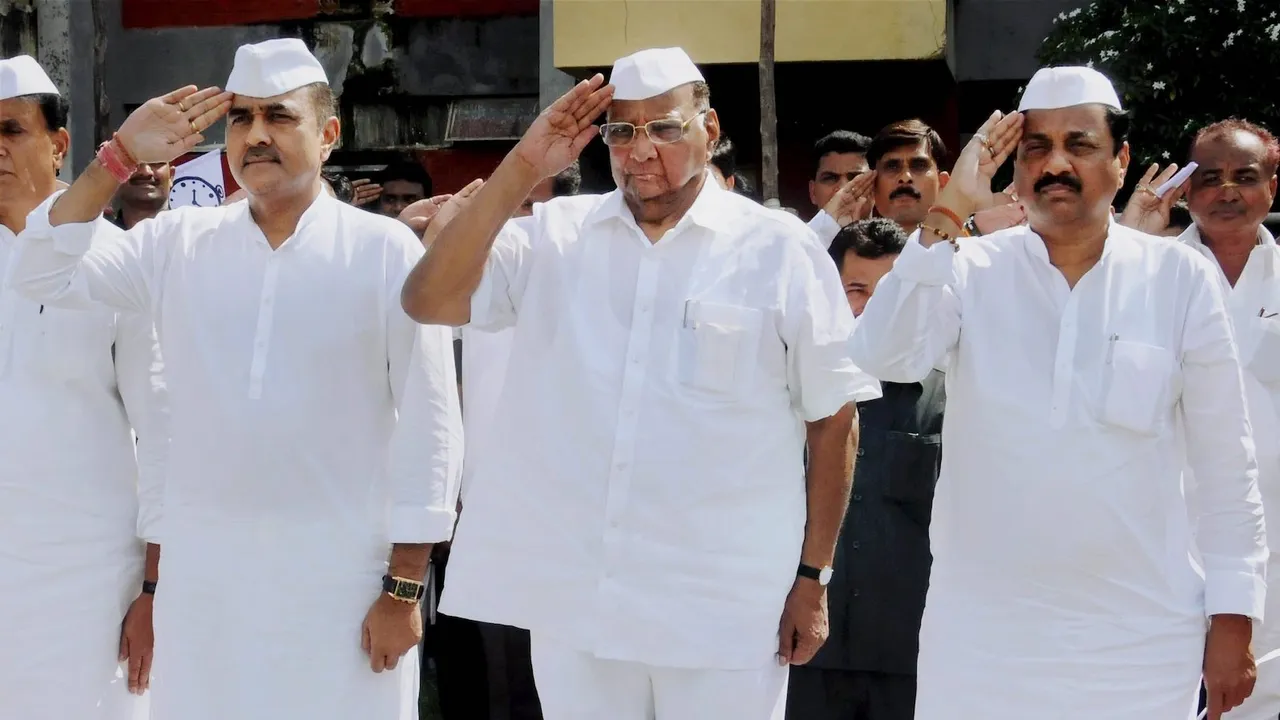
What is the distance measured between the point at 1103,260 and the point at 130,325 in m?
2.55

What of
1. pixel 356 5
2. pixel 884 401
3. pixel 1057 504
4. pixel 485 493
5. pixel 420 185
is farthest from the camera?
pixel 356 5

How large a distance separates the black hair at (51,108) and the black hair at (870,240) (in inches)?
95.8

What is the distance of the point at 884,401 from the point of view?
4938 millimetres

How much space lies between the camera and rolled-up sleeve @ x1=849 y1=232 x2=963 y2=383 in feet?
11.6

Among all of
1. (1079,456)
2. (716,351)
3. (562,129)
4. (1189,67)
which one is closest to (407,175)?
(562,129)

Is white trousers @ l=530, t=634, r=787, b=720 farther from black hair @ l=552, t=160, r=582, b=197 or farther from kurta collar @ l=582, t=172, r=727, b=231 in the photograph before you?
→ black hair @ l=552, t=160, r=582, b=197

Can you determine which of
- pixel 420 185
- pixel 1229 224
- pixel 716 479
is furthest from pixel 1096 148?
pixel 420 185

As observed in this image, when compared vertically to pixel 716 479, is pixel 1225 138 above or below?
above

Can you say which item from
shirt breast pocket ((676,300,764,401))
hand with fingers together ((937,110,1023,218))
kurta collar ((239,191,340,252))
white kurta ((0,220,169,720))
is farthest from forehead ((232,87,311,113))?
hand with fingers together ((937,110,1023,218))

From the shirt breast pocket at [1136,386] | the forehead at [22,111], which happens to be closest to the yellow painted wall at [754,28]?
the forehead at [22,111]

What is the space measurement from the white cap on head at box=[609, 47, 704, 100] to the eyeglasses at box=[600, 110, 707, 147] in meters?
0.07

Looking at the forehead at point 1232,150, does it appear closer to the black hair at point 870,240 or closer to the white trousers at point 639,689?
the black hair at point 870,240

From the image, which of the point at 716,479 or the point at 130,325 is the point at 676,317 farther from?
the point at 130,325

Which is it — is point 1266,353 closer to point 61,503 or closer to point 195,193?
point 61,503
